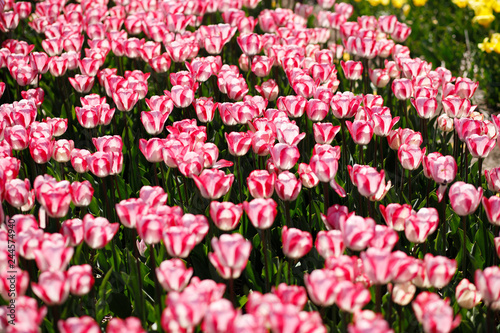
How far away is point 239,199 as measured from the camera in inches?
113

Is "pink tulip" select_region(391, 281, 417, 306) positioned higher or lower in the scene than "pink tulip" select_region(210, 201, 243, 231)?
lower

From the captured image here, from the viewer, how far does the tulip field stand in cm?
180

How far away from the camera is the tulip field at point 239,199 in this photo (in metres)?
1.80

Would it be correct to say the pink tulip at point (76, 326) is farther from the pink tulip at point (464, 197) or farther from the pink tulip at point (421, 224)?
the pink tulip at point (464, 197)

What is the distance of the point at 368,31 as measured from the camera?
166 inches

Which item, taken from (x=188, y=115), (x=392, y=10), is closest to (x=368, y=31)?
(x=188, y=115)

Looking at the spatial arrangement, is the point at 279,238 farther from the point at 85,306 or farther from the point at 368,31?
the point at 368,31

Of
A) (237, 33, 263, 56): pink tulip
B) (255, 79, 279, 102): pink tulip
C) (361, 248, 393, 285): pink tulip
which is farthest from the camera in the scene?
(237, 33, 263, 56): pink tulip

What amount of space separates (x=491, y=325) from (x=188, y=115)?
213cm

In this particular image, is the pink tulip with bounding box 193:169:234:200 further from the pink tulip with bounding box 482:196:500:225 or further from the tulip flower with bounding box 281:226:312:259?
the pink tulip with bounding box 482:196:500:225

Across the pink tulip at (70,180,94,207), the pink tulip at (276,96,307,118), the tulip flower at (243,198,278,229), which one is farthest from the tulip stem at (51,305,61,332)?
the pink tulip at (276,96,307,118)

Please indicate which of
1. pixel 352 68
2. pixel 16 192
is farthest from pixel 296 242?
pixel 352 68

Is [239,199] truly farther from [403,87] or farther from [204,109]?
[403,87]

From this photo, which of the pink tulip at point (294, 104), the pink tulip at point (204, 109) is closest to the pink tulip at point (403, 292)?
the pink tulip at point (294, 104)
